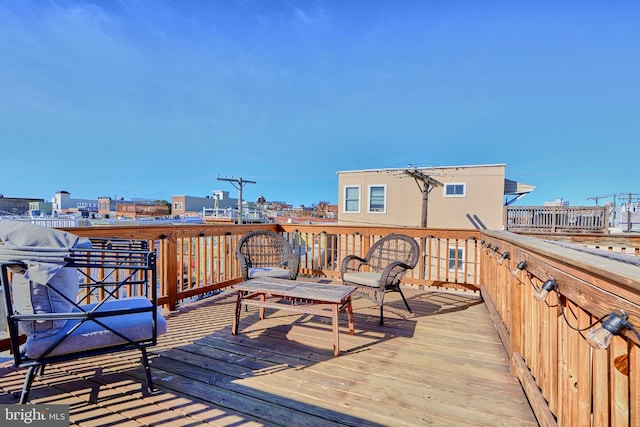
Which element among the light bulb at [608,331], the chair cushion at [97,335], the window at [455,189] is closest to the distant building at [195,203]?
the window at [455,189]

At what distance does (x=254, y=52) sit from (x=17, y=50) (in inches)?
314

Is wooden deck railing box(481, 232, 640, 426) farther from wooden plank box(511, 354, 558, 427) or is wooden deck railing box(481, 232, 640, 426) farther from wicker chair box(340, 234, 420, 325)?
wicker chair box(340, 234, 420, 325)

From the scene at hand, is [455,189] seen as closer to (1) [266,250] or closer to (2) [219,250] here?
(1) [266,250]

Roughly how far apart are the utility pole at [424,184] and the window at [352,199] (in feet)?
8.03

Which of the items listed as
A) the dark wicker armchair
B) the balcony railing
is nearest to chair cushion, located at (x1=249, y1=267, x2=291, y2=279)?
the dark wicker armchair

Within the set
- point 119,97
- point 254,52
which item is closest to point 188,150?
point 119,97

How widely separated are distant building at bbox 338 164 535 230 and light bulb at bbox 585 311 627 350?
1038 centimetres

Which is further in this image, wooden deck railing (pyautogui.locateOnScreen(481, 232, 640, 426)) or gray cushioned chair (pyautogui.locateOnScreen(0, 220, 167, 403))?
gray cushioned chair (pyautogui.locateOnScreen(0, 220, 167, 403))

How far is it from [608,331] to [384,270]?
2366 mm

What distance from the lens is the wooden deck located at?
1602 millimetres

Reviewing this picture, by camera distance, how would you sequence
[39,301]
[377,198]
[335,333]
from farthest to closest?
[377,198] < [335,333] < [39,301]

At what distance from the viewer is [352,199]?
12.7 m

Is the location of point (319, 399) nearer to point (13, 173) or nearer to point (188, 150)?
point (188, 150)

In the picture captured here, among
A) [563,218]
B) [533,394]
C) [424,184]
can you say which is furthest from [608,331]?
[563,218]
